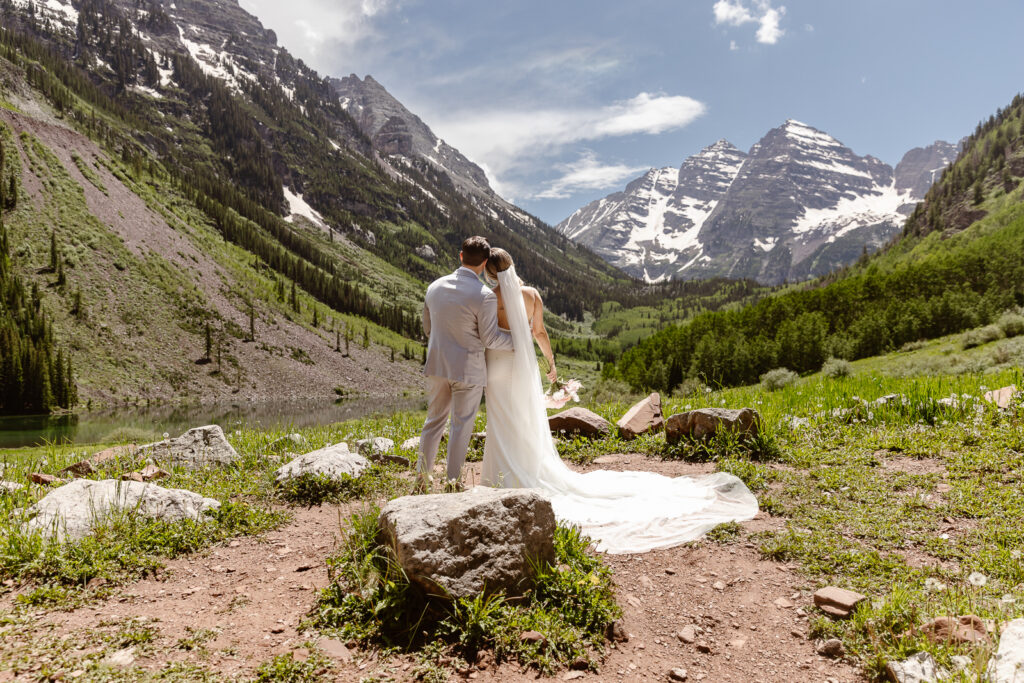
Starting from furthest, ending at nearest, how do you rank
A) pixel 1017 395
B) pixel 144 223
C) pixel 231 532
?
pixel 144 223, pixel 1017 395, pixel 231 532

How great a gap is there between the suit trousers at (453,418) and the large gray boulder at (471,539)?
2413 millimetres

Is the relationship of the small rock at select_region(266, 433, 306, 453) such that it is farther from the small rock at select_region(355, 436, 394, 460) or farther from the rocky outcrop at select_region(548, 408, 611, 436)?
the rocky outcrop at select_region(548, 408, 611, 436)

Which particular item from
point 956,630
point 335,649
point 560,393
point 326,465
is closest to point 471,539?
point 335,649

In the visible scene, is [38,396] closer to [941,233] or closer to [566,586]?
[566,586]

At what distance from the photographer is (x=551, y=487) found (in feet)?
27.0

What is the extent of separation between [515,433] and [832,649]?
5.03 meters

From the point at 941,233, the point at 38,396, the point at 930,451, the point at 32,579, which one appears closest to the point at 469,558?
the point at 32,579

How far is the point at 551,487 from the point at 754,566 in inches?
126

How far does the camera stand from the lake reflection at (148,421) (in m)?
36.8

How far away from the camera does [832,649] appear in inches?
168

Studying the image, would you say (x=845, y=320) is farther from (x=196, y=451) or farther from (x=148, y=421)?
(x=148, y=421)

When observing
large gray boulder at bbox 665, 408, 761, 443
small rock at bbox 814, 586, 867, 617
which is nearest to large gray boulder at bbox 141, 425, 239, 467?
large gray boulder at bbox 665, 408, 761, 443

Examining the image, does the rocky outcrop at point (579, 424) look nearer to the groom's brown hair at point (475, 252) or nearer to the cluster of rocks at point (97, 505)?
the groom's brown hair at point (475, 252)

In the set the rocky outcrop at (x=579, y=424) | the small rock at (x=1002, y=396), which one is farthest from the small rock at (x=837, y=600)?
the small rock at (x=1002, y=396)
